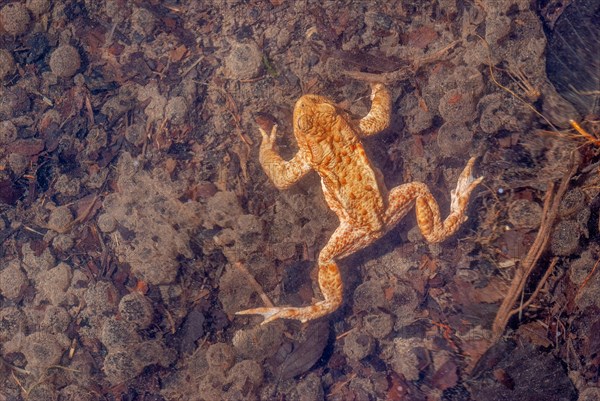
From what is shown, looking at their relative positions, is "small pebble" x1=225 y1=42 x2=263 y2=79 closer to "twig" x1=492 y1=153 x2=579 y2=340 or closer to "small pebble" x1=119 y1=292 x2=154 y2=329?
"small pebble" x1=119 y1=292 x2=154 y2=329

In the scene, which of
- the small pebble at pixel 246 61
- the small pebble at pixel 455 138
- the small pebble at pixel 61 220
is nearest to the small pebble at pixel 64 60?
the small pebble at pixel 61 220

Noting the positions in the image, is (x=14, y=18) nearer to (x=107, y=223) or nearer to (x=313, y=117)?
(x=107, y=223)

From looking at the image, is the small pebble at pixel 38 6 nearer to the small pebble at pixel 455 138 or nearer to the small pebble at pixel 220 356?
the small pebble at pixel 220 356

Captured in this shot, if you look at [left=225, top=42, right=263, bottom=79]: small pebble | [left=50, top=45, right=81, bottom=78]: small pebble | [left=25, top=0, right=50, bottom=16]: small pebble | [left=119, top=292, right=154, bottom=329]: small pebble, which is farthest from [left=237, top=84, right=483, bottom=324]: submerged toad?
[left=25, top=0, right=50, bottom=16]: small pebble

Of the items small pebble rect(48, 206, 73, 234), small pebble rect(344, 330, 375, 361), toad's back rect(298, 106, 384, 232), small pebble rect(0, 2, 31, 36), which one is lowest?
small pebble rect(344, 330, 375, 361)

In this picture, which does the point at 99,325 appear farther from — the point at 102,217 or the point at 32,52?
the point at 32,52

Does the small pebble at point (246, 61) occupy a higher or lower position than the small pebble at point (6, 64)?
higher

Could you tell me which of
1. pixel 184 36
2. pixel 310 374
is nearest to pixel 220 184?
pixel 184 36

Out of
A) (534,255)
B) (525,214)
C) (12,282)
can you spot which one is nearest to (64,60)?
(12,282)
